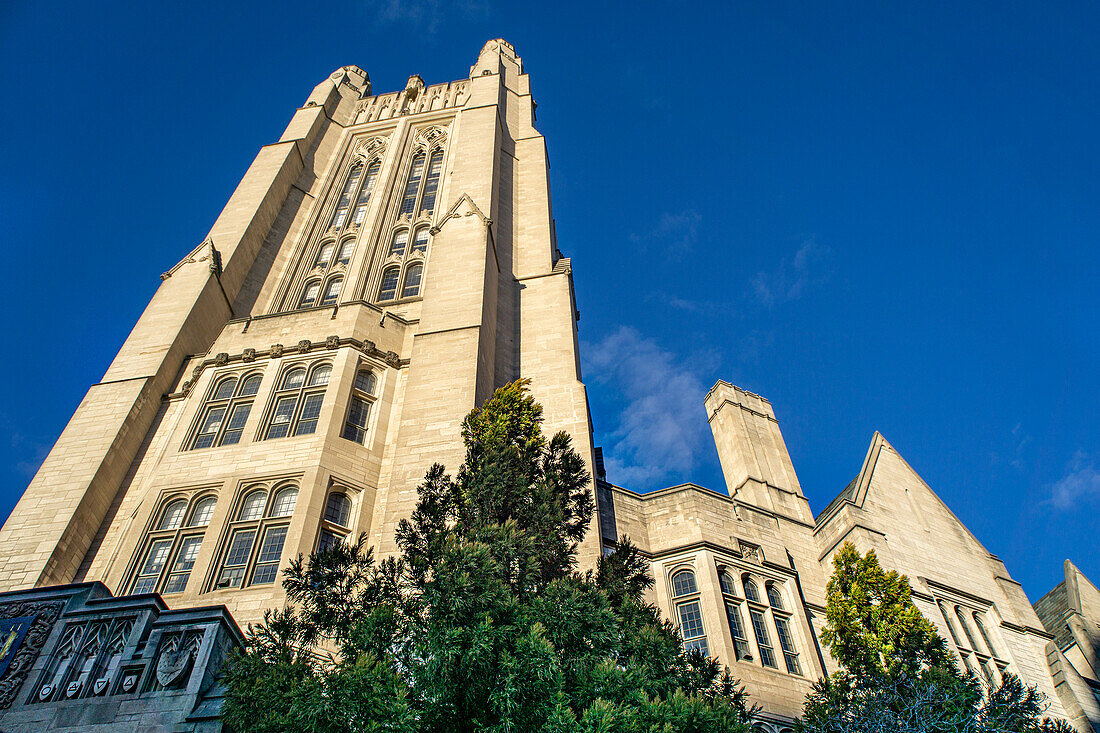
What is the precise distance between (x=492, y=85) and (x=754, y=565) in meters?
28.7

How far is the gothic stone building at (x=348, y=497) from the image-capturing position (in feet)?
39.4

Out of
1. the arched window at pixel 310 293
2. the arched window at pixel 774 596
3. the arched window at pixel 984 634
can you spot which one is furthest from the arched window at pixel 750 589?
the arched window at pixel 310 293

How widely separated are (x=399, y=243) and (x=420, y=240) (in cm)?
82

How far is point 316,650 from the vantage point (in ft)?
48.8

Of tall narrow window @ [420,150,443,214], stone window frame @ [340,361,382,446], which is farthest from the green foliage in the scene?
tall narrow window @ [420,150,443,214]

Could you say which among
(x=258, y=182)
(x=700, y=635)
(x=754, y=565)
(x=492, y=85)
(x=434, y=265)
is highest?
(x=492, y=85)

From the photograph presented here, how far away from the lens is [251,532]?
17.4 meters

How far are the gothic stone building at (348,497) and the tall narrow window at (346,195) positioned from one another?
139 inches

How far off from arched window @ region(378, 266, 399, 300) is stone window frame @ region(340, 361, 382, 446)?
7.86 metres

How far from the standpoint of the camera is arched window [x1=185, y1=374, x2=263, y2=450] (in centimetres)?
1997

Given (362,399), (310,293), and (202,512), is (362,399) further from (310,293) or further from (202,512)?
(310,293)

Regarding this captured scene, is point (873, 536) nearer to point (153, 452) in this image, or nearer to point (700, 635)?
point (700, 635)

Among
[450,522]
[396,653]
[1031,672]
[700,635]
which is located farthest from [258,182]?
[1031,672]

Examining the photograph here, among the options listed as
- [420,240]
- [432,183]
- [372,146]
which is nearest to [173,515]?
[420,240]
